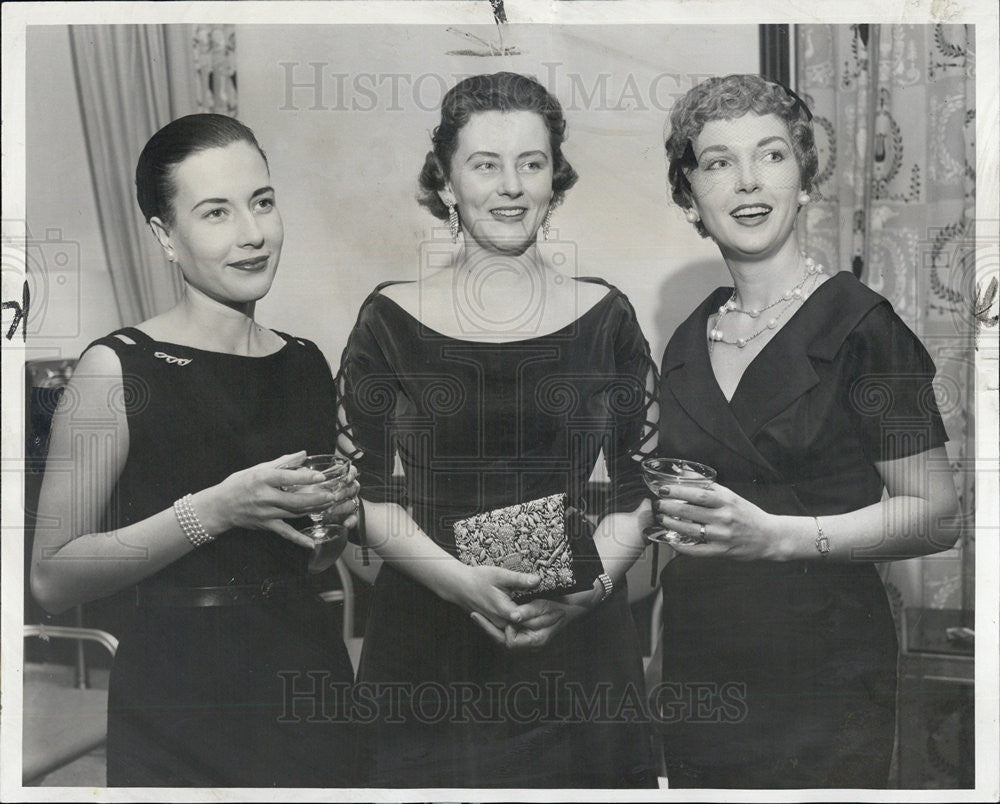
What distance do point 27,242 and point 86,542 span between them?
0.91 metres

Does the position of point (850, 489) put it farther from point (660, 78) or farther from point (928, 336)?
point (660, 78)

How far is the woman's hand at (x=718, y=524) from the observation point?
8.10 ft

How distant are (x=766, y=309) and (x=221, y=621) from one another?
1.80m

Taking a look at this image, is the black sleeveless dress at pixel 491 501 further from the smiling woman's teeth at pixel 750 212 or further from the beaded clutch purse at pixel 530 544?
the smiling woman's teeth at pixel 750 212

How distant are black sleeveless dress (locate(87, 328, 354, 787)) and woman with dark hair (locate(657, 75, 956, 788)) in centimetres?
102

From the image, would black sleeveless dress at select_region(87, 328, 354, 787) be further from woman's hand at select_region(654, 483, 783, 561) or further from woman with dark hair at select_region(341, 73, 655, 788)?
woman's hand at select_region(654, 483, 783, 561)

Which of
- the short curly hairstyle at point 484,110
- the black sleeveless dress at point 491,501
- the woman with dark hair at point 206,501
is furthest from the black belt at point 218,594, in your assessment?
the short curly hairstyle at point 484,110

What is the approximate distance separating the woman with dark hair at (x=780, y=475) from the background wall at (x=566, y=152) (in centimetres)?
9

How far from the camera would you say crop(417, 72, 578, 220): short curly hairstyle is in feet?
8.28

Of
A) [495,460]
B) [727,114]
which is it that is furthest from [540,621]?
[727,114]

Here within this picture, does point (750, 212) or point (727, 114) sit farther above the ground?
point (727, 114)

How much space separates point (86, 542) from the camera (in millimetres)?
2525

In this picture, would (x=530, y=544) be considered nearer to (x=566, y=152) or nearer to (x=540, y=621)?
(x=540, y=621)

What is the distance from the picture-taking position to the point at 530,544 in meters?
2.49
